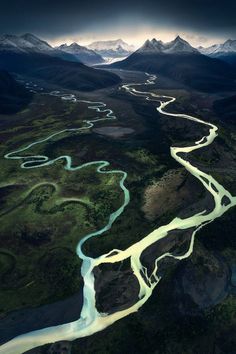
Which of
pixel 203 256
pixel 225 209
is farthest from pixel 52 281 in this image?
pixel 225 209

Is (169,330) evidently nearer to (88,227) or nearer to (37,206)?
(88,227)

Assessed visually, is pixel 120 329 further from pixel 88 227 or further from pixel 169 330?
pixel 88 227

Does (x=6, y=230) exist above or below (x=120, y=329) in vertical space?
below

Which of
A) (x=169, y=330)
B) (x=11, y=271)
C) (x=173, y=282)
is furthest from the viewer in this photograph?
(x=11, y=271)

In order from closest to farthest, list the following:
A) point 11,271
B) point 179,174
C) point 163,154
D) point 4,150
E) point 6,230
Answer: point 11,271
point 6,230
point 179,174
point 163,154
point 4,150

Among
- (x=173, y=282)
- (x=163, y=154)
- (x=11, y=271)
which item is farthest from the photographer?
(x=163, y=154)

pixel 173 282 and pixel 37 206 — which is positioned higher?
pixel 173 282

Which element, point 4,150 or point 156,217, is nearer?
point 156,217

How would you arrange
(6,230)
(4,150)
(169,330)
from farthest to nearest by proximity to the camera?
(4,150)
(6,230)
(169,330)

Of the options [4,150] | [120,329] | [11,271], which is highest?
[120,329]

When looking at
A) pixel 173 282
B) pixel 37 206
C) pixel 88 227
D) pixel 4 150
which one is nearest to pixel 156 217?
pixel 88 227
